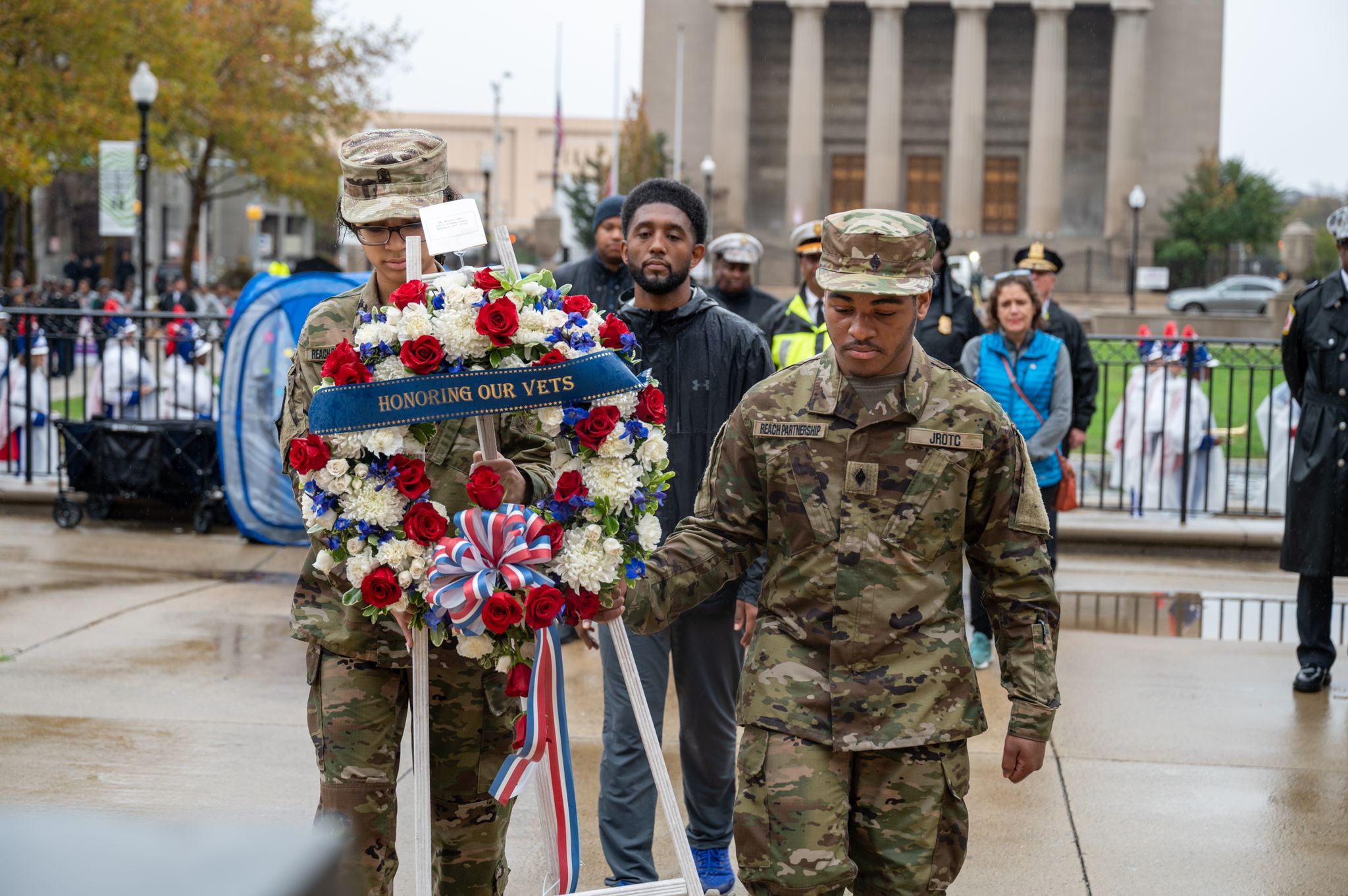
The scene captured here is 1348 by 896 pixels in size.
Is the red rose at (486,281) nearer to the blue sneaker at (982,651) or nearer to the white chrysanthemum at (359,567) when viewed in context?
the white chrysanthemum at (359,567)

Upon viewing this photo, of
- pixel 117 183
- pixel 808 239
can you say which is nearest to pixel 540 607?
pixel 808 239

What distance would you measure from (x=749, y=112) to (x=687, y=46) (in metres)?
3.84

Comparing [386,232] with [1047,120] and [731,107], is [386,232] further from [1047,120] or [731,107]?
[1047,120]

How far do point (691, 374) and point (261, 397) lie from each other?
6577mm

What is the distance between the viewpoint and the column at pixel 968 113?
5812 cm

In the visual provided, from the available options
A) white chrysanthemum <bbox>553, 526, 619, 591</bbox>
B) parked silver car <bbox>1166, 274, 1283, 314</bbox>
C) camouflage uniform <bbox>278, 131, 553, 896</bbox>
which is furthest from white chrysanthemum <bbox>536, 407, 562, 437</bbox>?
parked silver car <bbox>1166, 274, 1283, 314</bbox>

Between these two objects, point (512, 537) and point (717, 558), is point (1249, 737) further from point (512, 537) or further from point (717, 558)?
point (512, 537)

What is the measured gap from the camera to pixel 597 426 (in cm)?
368

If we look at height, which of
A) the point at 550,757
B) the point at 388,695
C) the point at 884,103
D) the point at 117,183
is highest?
the point at 884,103

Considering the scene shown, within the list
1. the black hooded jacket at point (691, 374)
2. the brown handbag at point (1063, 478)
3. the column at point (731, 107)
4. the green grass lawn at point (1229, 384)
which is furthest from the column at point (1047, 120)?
the black hooded jacket at point (691, 374)

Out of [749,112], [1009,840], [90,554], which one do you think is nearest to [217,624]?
[90,554]

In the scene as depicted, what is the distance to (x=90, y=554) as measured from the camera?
413 inches

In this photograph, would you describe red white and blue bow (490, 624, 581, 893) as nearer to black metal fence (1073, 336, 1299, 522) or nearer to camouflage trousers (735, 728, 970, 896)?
camouflage trousers (735, 728, 970, 896)

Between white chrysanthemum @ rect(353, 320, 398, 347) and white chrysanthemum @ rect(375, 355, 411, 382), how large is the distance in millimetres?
46
